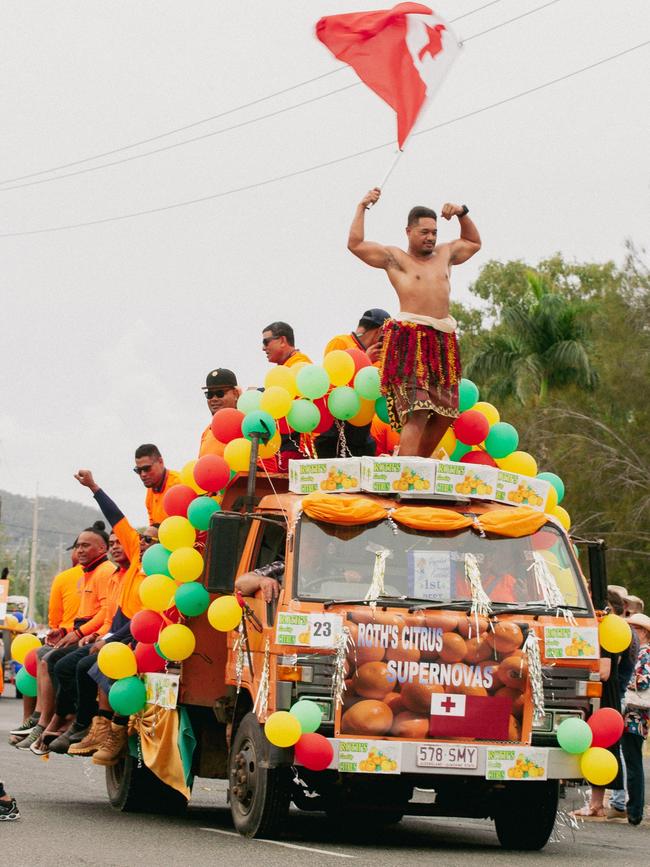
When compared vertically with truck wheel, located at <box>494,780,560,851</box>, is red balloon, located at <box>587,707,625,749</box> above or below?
above

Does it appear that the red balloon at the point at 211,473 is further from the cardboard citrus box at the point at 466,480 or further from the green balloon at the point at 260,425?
the cardboard citrus box at the point at 466,480

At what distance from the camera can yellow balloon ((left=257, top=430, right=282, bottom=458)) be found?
1158cm

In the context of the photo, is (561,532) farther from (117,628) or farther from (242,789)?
(117,628)

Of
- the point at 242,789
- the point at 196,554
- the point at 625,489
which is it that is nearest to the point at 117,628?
the point at 196,554

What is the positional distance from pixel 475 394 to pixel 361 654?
2862mm

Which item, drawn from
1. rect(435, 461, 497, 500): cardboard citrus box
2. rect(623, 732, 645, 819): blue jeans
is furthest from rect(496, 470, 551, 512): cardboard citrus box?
rect(623, 732, 645, 819): blue jeans

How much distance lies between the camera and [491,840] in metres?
12.0

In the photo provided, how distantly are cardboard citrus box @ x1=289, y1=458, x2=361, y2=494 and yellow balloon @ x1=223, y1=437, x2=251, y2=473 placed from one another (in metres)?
0.65

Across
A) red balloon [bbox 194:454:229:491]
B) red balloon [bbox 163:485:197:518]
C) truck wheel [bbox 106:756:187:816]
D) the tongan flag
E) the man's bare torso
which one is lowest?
truck wheel [bbox 106:756:187:816]

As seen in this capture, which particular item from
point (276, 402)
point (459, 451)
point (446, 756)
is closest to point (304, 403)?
point (276, 402)

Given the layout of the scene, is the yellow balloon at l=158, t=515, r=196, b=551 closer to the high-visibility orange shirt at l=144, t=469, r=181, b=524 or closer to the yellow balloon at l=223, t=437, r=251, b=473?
the yellow balloon at l=223, t=437, r=251, b=473

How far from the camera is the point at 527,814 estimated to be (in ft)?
36.0

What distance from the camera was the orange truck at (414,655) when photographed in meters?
10.0

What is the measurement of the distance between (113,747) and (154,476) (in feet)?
6.96
